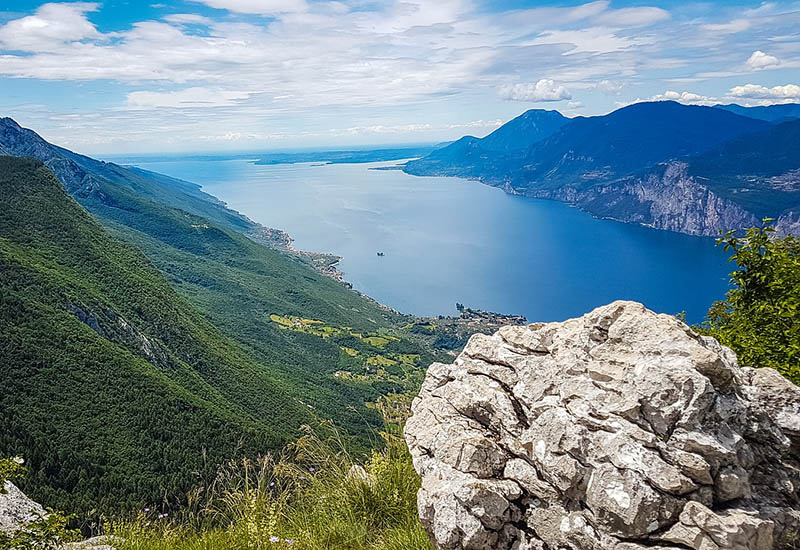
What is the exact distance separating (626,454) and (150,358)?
6815 cm

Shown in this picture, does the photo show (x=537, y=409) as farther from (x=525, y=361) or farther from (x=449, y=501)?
(x=449, y=501)

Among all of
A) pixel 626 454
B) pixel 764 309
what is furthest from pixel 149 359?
pixel 626 454

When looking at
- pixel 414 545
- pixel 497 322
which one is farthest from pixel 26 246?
pixel 414 545

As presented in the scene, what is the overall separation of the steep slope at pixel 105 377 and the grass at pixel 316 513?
19.4m

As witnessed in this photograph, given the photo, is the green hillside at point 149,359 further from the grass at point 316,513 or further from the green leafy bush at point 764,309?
the green leafy bush at point 764,309

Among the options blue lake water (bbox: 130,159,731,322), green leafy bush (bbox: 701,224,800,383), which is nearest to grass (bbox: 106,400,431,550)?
green leafy bush (bbox: 701,224,800,383)

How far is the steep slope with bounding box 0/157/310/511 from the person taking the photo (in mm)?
36188

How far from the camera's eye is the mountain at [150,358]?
3731 centimetres

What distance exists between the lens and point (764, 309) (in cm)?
630

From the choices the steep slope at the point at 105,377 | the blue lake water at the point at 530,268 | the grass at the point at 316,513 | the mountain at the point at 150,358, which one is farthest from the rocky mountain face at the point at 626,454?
the blue lake water at the point at 530,268

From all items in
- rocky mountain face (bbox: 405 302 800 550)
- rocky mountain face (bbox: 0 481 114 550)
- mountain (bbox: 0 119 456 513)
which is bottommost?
mountain (bbox: 0 119 456 513)

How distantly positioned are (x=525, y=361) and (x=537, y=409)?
26.5 inches

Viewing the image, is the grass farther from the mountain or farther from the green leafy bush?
the green leafy bush

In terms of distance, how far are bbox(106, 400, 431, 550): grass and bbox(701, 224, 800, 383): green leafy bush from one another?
13.6ft
